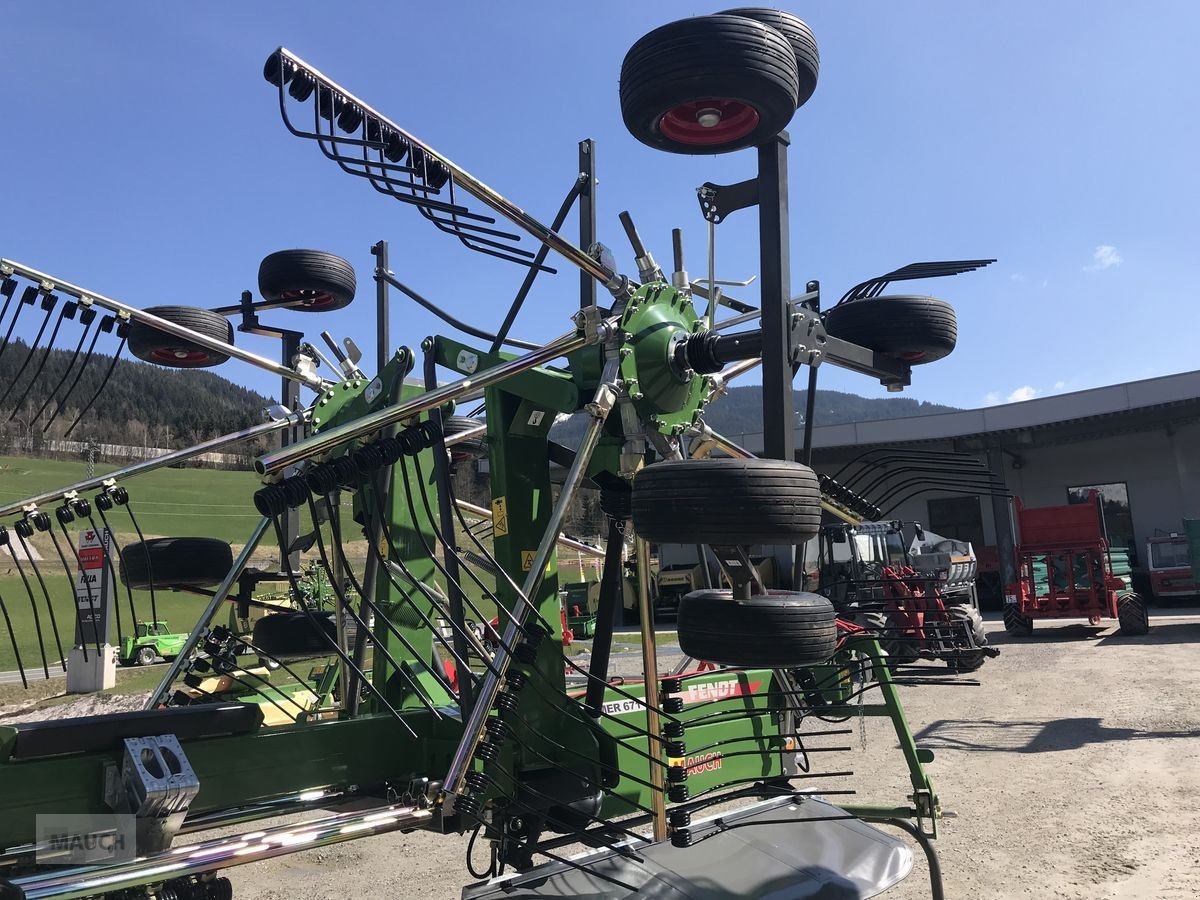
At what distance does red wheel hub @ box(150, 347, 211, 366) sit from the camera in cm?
466

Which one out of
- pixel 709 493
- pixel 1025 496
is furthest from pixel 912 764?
pixel 1025 496

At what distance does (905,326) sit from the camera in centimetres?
385

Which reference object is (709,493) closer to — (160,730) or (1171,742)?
(160,730)

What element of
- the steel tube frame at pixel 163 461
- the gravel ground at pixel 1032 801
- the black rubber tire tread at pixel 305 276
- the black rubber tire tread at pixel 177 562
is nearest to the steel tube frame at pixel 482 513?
the steel tube frame at pixel 163 461

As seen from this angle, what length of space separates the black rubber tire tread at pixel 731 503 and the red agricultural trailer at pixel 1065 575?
16.1 metres

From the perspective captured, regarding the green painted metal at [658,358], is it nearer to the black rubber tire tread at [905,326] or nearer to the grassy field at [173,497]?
the black rubber tire tread at [905,326]

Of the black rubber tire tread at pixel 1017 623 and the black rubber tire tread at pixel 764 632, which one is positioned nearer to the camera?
the black rubber tire tread at pixel 764 632

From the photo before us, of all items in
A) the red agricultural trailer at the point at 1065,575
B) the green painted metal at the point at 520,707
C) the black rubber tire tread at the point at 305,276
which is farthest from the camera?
the red agricultural trailer at the point at 1065,575

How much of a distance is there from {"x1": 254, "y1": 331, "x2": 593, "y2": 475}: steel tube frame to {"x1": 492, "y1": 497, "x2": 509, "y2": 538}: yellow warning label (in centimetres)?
69

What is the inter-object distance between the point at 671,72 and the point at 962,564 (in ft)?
52.9

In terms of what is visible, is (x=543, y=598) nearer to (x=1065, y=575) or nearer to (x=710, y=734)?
(x=710, y=734)

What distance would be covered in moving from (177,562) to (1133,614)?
16.7 metres

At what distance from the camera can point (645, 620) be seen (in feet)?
10.8

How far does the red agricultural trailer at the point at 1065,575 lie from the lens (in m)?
16.5
